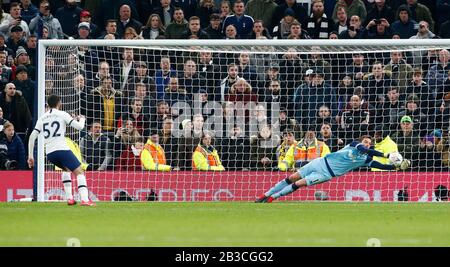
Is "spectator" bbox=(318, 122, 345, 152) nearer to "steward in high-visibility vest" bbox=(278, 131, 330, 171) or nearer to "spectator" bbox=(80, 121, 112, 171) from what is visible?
"steward in high-visibility vest" bbox=(278, 131, 330, 171)

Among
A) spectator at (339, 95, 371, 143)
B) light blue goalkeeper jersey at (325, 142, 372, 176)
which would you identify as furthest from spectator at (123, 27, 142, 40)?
light blue goalkeeper jersey at (325, 142, 372, 176)

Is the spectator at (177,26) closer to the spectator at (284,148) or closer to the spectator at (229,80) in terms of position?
the spectator at (229,80)

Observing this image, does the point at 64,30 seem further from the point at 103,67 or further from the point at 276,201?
the point at 276,201

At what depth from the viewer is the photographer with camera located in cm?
2636

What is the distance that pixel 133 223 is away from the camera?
1725cm

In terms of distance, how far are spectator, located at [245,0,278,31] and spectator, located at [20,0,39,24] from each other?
15.4 ft

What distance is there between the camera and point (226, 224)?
676 inches

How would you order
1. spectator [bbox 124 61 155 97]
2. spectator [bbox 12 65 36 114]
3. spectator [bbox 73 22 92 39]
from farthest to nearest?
spectator [bbox 73 22 92 39]
spectator [bbox 12 65 36 114]
spectator [bbox 124 61 155 97]

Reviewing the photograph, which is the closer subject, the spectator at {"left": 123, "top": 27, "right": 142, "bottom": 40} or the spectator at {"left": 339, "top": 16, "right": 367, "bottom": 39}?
the spectator at {"left": 123, "top": 27, "right": 142, "bottom": 40}

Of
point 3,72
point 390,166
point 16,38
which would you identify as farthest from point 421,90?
point 16,38

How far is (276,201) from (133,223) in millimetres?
6119

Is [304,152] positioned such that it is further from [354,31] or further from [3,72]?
[3,72]

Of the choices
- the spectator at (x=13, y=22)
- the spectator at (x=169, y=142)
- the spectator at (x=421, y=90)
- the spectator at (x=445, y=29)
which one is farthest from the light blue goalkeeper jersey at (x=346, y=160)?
the spectator at (x=13, y=22)
